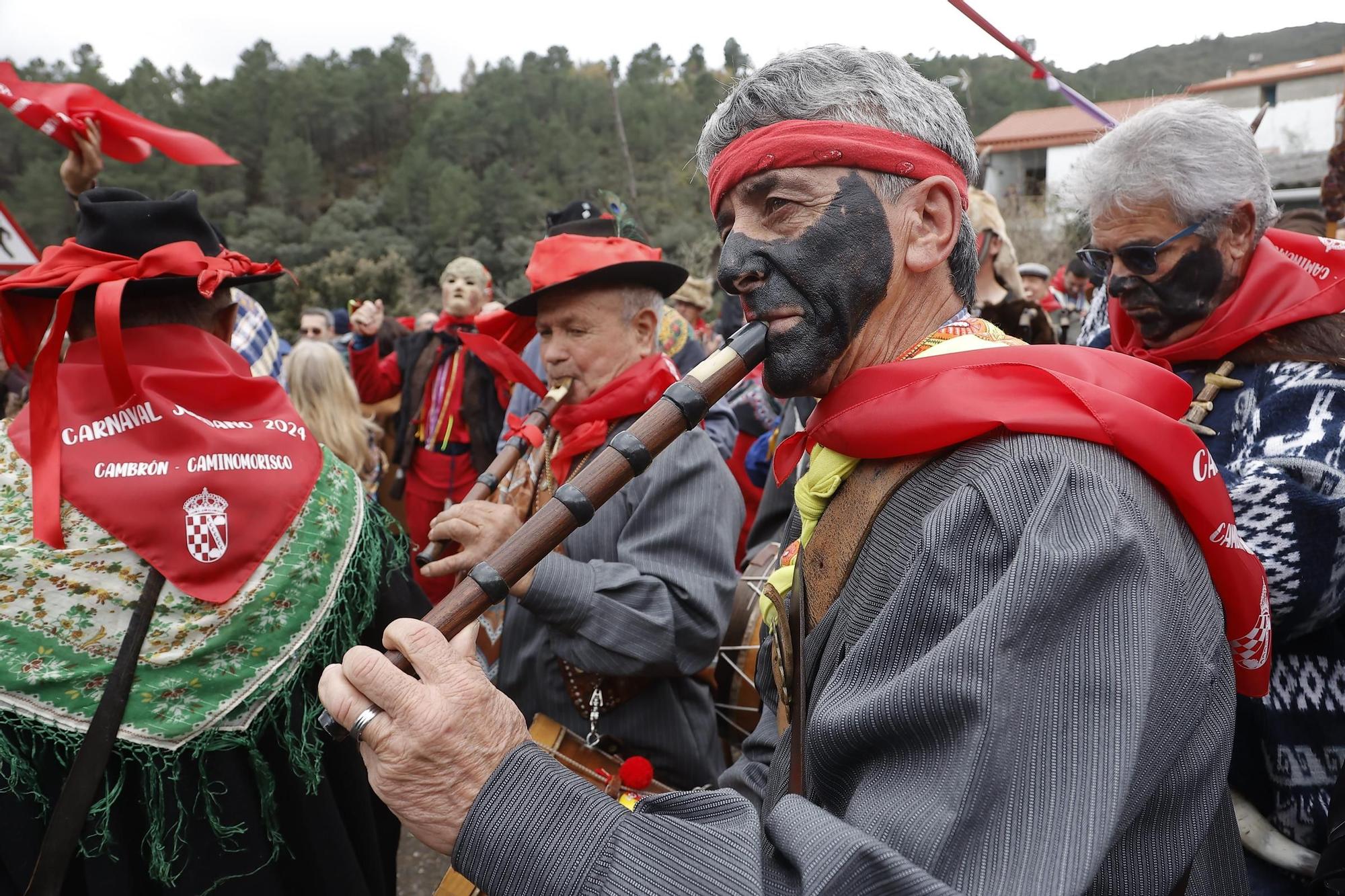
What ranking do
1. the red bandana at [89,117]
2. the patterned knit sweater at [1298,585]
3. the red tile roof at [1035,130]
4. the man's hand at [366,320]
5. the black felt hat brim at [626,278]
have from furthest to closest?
the red tile roof at [1035,130] → the man's hand at [366,320] → the red bandana at [89,117] → the black felt hat brim at [626,278] → the patterned knit sweater at [1298,585]

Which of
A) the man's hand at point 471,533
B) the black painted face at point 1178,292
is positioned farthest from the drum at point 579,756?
the black painted face at point 1178,292

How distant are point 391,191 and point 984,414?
51376 millimetres

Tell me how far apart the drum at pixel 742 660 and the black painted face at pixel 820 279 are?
1.71m

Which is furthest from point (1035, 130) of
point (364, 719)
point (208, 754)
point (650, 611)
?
point (364, 719)

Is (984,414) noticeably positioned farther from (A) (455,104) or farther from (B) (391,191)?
(A) (455,104)

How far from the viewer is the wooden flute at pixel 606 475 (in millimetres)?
1476

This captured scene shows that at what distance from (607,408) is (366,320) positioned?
178 inches

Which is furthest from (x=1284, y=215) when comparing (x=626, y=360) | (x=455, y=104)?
(x=455, y=104)

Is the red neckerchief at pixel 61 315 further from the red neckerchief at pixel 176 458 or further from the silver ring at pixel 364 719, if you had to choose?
the silver ring at pixel 364 719

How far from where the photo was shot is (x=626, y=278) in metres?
3.24

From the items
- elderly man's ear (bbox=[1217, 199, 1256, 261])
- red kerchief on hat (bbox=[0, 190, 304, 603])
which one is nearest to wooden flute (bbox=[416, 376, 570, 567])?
red kerchief on hat (bbox=[0, 190, 304, 603])

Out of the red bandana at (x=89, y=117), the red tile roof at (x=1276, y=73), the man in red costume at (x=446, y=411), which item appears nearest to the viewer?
the red bandana at (x=89, y=117)

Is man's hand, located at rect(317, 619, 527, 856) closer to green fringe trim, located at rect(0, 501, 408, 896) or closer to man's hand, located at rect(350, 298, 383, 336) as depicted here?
green fringe trim, located at rect(0, 501, 408, 896)

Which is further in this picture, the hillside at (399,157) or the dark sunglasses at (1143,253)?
the hillside at (399,157)
